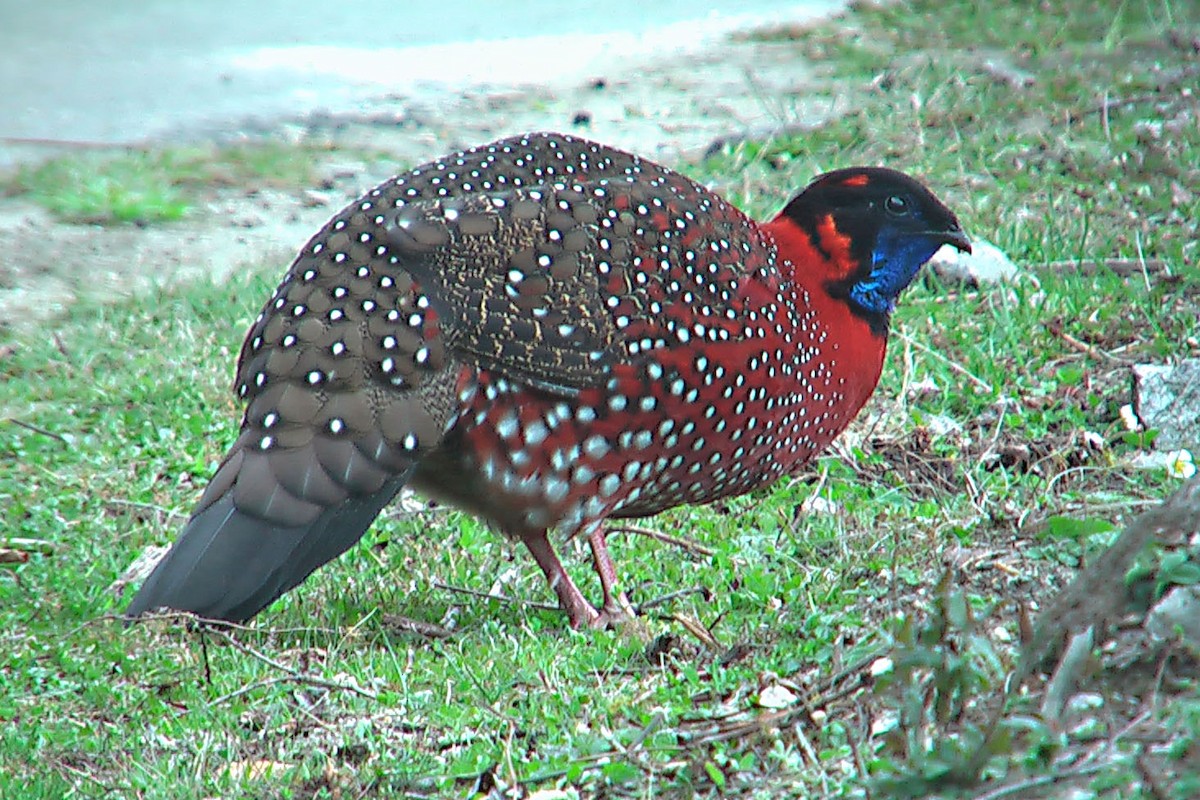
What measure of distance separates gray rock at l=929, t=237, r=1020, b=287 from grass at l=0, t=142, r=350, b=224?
365 centimetres

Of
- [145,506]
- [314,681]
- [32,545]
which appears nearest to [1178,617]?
[314,681]

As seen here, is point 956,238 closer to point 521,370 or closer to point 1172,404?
point 1172,404

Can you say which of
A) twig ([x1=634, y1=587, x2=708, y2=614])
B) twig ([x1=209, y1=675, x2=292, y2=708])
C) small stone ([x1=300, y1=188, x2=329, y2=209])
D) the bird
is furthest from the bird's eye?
small stone ([x1=300, y1=188, x2=329, y2=209])

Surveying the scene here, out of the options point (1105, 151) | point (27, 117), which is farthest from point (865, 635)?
point (27, 117)

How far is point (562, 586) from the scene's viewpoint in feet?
14.2

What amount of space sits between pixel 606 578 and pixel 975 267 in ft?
7.89

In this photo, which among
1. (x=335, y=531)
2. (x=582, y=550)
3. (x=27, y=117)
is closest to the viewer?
(x=335, y=531)

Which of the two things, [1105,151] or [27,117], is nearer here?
[1105,151]

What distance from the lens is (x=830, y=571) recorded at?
4.16m

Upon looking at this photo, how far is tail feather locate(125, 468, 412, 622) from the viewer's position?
3.72m

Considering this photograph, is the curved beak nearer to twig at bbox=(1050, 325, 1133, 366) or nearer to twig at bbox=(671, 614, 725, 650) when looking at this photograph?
twig at bbox=(1050, 325, 1133, 366)

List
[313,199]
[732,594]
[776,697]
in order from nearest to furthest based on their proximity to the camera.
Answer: [776,697] → [732,594] → [313,199]

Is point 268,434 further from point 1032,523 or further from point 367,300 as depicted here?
point 1032,523

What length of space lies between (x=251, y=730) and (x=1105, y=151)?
516cm
